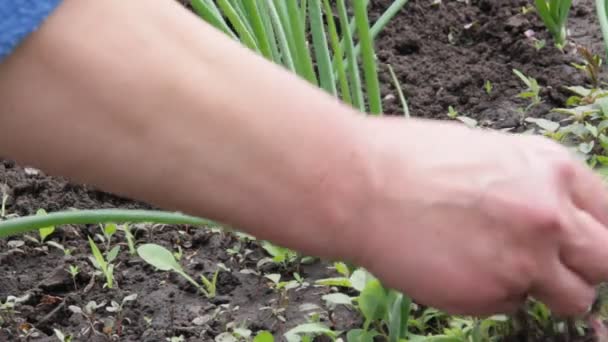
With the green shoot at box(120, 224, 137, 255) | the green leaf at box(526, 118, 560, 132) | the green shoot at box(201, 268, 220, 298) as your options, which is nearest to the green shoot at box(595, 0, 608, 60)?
the green leaf at box(526, 118, 560, 132)

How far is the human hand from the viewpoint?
717 millimetres

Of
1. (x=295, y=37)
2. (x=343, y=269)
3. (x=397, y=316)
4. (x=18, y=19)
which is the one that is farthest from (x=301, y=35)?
(x=18, y=19)

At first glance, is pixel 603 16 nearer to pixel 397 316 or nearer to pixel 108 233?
pixel 397 316

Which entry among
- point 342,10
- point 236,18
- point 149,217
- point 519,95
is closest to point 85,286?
point 149,217

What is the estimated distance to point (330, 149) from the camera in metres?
0.71

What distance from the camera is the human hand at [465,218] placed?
0.72m

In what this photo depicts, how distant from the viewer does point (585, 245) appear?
0.75 m

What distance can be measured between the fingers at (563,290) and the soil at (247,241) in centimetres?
27

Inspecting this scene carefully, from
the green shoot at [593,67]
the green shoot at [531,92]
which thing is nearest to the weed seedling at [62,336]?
the green shoot at [531,92]

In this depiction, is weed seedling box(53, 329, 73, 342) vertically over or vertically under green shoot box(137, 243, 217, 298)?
under

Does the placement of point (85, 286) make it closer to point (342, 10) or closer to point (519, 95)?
point (342, 10)

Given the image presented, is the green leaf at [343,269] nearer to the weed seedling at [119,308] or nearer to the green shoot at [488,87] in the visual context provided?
the weed seedling at [119,308]

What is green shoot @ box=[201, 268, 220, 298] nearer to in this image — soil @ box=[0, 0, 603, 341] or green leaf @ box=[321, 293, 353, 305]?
soil @ box=[0, 0, 603, 341]

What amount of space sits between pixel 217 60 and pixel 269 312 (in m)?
0.74
